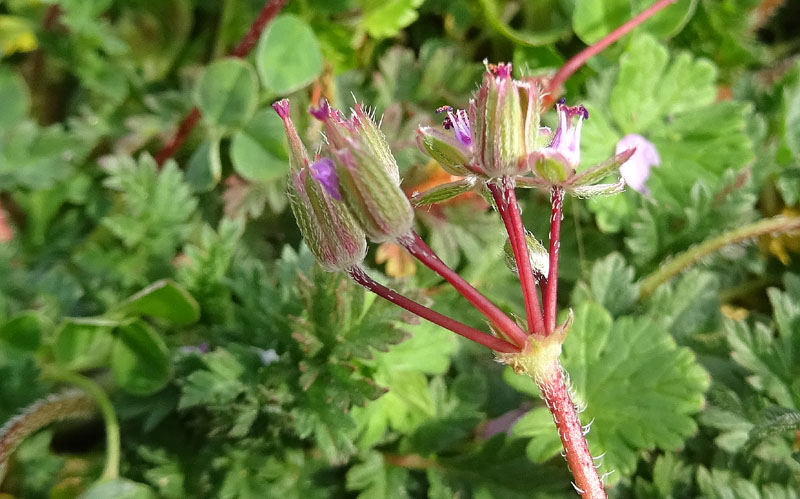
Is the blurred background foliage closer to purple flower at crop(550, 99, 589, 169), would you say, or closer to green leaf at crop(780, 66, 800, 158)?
green leaf at crop(780, 66, 800, 158)

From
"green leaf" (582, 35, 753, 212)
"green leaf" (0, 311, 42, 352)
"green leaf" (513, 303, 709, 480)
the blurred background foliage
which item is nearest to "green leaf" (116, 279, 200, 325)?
the blurred background foliage

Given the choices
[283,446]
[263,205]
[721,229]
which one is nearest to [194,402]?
[283,446]

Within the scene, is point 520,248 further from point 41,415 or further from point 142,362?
point 41,415

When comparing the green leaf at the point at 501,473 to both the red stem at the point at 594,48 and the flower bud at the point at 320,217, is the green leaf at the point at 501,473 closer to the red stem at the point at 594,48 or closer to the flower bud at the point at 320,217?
the flower bud at the point at 320,217

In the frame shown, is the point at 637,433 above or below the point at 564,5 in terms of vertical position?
below

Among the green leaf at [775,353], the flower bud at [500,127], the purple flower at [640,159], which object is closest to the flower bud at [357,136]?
the flower bud at [500,127]

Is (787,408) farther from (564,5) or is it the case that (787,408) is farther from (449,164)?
(564,5)

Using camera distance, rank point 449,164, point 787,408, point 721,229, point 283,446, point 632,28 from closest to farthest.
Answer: point 449,164 < point 787,408 < point 283,446 < point 721,229 < point 632,28
